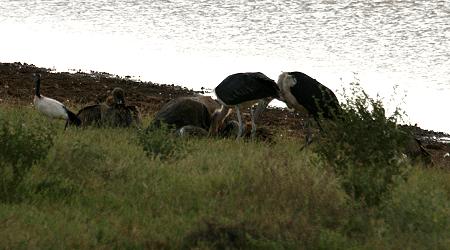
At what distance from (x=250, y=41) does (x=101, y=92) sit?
11.5 m

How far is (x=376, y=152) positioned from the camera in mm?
9734

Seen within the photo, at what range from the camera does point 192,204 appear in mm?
9078

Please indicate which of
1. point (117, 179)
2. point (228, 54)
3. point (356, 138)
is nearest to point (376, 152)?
point (356, 138)

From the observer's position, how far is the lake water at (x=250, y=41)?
26.0 meters

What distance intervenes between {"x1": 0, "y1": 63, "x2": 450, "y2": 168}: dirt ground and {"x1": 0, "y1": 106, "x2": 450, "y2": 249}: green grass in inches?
293

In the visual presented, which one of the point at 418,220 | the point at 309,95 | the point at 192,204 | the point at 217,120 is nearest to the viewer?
the point at 418,220

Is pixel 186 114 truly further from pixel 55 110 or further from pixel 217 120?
pixel 55 110

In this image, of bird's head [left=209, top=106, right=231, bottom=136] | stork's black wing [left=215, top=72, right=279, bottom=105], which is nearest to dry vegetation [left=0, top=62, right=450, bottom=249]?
stork's black wing [left=215, top=72, right=279, bottom=105]

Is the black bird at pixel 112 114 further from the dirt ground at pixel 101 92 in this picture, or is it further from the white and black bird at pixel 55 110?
the dirt ground at pixel 101 92

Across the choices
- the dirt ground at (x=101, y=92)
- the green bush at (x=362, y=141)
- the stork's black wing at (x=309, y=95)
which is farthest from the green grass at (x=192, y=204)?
the dirt ground at (x=101, y=92)

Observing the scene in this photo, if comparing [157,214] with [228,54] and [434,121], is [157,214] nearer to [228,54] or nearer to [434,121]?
[434,121]

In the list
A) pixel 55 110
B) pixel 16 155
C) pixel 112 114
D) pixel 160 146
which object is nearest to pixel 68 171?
pixel 16 155

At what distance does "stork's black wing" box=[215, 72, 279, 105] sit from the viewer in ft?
45.1

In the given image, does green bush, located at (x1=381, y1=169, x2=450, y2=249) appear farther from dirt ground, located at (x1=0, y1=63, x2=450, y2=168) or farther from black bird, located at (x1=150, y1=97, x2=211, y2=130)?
dirt ground, located at (x1=0, y1=63, x2=450, y2=168)
